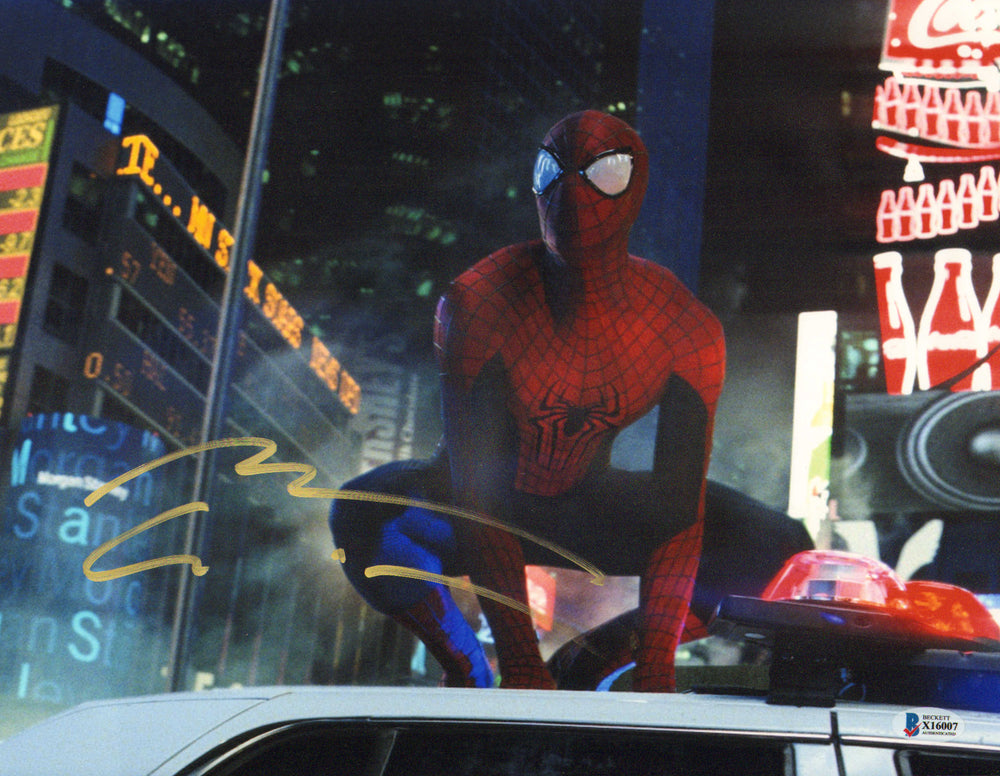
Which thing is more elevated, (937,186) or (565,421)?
(937,186)

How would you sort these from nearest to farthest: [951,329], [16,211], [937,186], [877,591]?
1. [877,591]
2. [951,329]
3. [937,186]
4. [16,211]

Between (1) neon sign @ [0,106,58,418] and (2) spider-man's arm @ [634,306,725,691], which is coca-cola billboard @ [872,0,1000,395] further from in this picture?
(1) neon sign @ [0,106,58,418]

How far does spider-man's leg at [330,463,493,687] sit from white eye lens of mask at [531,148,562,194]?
194 centimetres

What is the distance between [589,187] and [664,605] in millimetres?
2578

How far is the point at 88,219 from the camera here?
71.8ft

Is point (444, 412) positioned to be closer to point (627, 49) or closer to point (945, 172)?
point (627, 49)

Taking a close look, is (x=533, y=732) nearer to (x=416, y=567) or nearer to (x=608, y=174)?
(x=416, y=567)

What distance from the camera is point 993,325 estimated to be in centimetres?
738

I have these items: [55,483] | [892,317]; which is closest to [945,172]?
[892,317]

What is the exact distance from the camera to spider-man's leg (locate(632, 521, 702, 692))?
6.62 m

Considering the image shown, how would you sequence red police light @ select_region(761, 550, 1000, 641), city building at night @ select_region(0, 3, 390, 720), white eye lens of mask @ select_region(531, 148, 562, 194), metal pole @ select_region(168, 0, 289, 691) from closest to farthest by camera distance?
red police light @ select_region(761, 550, 1000, 641) < white eye lens of mask @ select_region(531, 148, 562, 194) < metal pole @ select_region(168, 0, 289, 691) < city building at night @ select_region(0, 3, 390, 720)

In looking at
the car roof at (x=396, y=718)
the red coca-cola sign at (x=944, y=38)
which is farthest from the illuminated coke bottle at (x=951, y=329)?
the car roof at (x=396, y=718)

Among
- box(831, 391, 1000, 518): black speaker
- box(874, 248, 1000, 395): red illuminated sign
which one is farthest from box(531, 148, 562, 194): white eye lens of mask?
box(831, 391, 1000, 518): black speaker

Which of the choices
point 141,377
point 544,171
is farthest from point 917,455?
point 141,377
